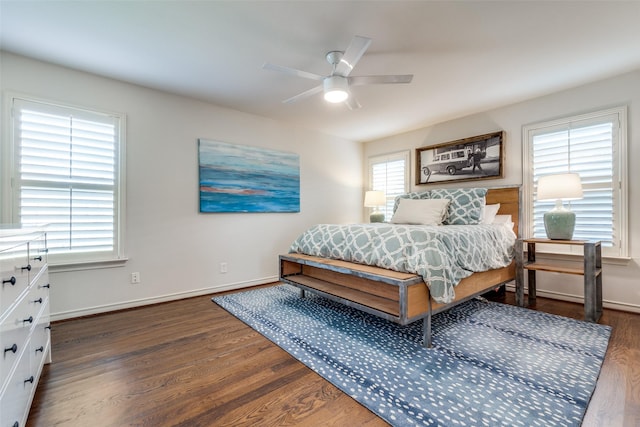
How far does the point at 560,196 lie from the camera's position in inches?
107

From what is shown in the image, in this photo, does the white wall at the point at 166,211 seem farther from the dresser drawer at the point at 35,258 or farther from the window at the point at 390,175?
the window at the point at 390,175

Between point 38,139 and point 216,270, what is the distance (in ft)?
6.77

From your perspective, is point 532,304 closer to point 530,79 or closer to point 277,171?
point 530,79

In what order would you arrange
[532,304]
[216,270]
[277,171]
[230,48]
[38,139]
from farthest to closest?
[277,171] → [216,270] → [532,304] → [38,139] → [230,48]

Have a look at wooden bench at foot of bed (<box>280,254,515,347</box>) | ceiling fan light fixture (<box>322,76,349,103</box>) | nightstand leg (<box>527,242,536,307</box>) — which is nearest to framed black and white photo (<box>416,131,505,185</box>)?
nightstand leg (<box>527,242,536,307</box>)

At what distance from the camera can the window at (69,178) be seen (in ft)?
7.97

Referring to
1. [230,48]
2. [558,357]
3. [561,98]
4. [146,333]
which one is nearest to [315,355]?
[146,333]

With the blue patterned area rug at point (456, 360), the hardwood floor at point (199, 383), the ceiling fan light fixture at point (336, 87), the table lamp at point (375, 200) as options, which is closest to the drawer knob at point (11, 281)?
the hardwood floor at point (199, 383)

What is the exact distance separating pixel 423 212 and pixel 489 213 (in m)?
0.82

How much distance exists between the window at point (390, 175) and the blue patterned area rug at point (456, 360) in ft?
7.49

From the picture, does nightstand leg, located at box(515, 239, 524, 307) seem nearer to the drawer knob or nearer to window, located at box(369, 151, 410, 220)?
window, located at box(369, 151, 410, 220)

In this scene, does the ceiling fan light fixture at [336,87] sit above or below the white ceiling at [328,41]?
below

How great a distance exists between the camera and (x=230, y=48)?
2.32 m

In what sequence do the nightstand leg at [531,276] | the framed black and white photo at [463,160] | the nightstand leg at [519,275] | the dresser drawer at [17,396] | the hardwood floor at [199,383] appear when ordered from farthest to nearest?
1. the framed black and white photo at [463,160]
2. the nightstand leg at [531,276]
3. the nightstand leg at [519,275]
4. the hardwood floor at [199,383]
5. the dresser drawer at [17,396]
